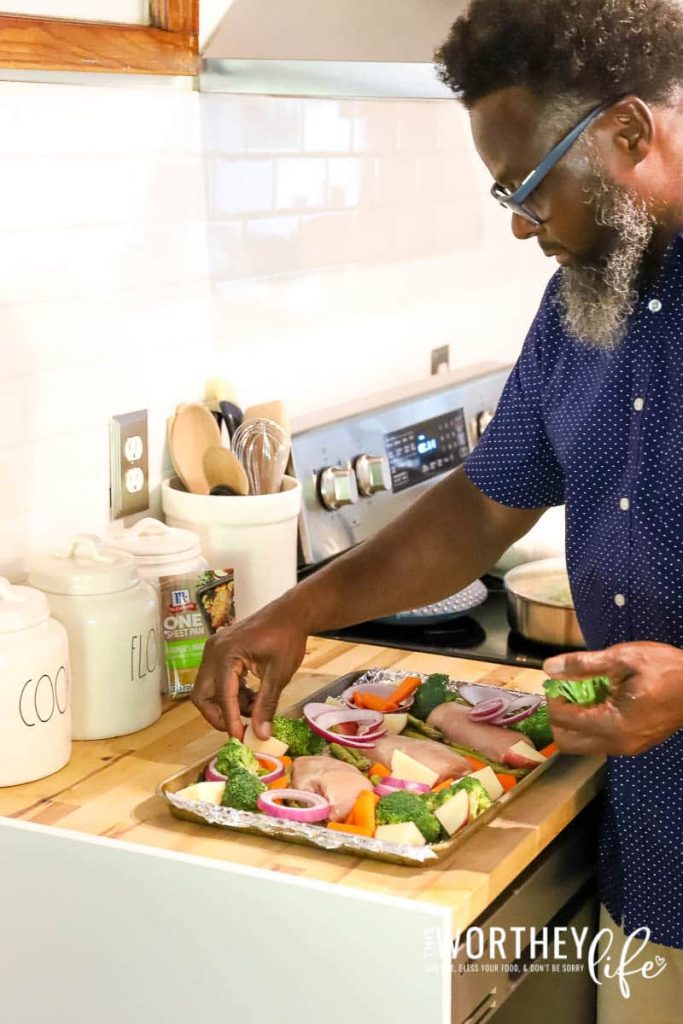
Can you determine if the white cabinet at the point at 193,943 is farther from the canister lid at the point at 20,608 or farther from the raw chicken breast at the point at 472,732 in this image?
the raw chicken breast at the point at 472,732

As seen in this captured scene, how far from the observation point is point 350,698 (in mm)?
1806

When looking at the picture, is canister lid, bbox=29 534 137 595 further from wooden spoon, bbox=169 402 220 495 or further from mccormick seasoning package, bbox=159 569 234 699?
wooden spoon, bbox=169 402 220 495

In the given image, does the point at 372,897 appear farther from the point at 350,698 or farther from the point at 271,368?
the point at 271,368

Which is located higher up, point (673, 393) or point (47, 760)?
point (673, 393)

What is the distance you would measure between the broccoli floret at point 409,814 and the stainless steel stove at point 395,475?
566mm

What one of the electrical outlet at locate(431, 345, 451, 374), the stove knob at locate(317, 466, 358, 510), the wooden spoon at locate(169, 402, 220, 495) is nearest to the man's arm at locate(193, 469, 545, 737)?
the wooden spoon at locate(169, 402, 220, 495)

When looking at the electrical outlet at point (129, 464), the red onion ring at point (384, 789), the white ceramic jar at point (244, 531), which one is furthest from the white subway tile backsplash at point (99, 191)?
the red onion ring at point (384, 789)

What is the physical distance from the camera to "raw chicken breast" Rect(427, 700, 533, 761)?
165 cm

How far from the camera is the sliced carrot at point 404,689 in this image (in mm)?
1777

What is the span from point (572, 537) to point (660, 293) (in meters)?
0.31

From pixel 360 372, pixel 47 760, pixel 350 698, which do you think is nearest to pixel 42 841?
pixel 47 760

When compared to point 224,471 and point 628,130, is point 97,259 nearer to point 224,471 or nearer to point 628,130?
point 224,471

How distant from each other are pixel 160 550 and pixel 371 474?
0.66 metres

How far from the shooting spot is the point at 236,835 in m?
1.46
